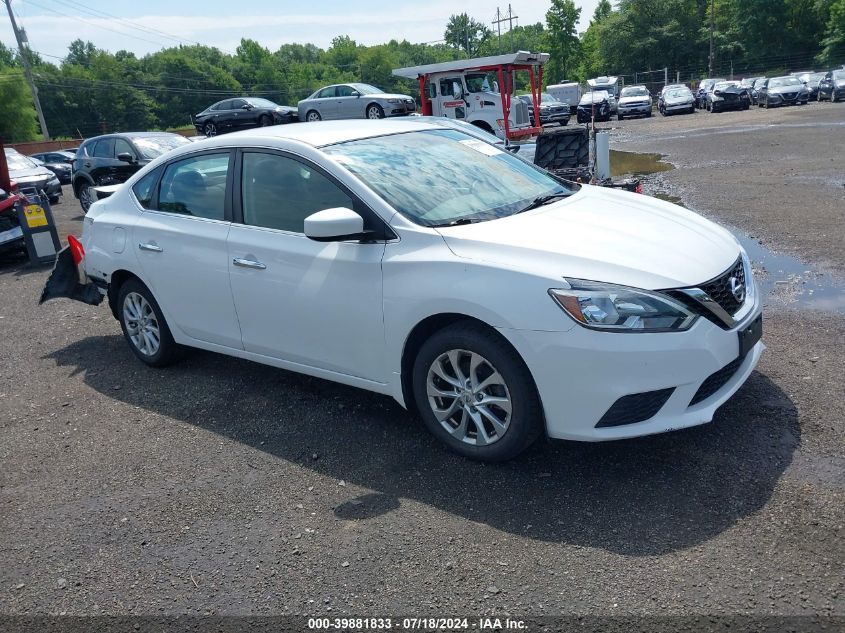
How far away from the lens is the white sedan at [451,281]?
3.48 m

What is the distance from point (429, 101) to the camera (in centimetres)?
2408

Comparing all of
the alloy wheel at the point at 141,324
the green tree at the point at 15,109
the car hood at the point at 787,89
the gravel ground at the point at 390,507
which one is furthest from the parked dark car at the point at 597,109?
the green tree at the point at 15,109

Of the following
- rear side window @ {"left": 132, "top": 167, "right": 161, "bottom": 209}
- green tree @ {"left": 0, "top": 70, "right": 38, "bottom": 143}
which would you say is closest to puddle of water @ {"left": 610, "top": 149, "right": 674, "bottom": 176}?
rear side window @ {"left": 132, "top": 167, "right": 161, "bottom": 209}

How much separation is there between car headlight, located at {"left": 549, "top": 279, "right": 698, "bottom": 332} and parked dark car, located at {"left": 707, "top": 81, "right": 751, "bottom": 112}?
3792 cm

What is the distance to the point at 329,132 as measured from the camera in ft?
15.9

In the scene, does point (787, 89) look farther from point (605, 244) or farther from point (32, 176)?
point (605, 244)

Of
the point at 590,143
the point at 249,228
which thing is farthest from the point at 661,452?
the point at 590,143

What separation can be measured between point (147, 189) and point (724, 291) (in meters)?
4.16

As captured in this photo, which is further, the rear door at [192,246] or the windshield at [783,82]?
the windshield at [783,82]

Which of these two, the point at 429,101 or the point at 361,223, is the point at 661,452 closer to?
the point at 361,223

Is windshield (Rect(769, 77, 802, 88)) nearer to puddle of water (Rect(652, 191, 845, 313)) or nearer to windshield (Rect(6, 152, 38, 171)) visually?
windshield (Rect(6, 152, 38, 171))

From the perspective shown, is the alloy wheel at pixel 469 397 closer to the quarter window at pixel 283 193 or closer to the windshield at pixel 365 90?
the quarter window at pixel 283 193

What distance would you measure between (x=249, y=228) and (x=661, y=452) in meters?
2.81

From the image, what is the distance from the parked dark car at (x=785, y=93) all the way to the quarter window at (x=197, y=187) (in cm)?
3819
